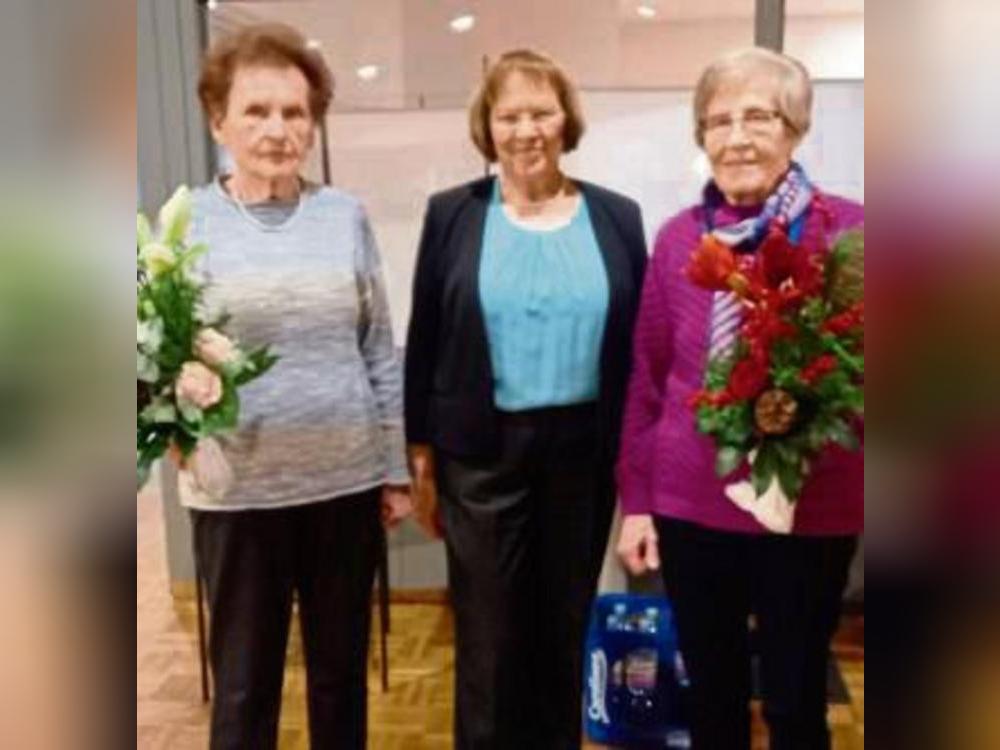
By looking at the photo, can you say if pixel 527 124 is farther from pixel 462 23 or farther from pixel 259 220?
pixel 462 23

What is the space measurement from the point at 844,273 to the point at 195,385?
0.87 m

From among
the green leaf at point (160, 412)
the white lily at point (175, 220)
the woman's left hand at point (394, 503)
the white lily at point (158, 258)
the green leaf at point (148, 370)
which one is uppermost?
the white lily at point (175, 220)

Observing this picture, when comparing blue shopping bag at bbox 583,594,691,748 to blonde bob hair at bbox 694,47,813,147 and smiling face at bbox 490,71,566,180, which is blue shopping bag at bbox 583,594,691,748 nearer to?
smiling face at bbox 490,71,566,180

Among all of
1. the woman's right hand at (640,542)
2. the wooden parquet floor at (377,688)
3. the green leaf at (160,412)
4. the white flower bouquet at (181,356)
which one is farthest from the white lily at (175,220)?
the woman's right hand at (640,542)

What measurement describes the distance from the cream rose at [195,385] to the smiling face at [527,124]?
590 mm

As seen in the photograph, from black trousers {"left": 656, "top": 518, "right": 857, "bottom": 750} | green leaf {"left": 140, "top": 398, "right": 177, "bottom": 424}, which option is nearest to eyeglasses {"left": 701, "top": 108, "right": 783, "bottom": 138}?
black trousers {"left": 656, "top": 518, "right": 857, "bottom": 750}

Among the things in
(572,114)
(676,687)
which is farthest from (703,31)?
(676,687)

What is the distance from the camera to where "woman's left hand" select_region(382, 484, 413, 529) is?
1.80 meters

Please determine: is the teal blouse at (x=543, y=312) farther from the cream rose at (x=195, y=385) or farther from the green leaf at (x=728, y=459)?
the cream rose at (x=195, y=385)

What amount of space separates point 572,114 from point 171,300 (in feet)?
2.26

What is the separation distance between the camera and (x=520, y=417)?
68.8 inches

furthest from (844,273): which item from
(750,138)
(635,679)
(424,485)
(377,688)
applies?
(377,688)

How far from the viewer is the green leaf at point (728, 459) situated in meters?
1.45

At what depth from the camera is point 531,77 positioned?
1.70m
